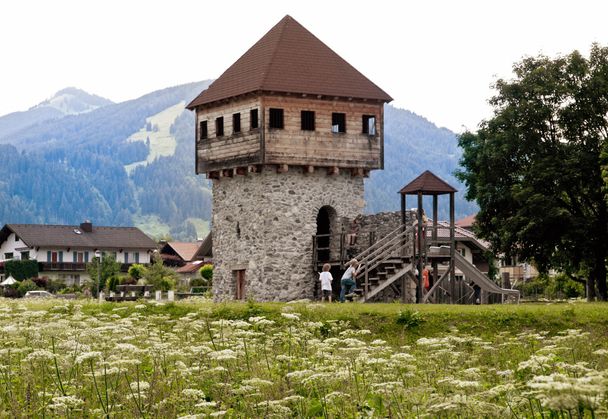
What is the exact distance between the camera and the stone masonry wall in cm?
4331

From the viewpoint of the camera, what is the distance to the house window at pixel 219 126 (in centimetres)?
4638

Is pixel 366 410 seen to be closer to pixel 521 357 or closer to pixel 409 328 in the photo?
pixel 521 357

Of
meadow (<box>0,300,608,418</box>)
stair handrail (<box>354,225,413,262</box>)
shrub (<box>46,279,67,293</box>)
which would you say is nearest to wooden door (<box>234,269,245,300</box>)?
stair handrail (<box>354,225,413,262</box>)

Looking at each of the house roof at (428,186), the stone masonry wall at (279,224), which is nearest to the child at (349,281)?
the house roof at (428,186)

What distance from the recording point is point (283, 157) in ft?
143

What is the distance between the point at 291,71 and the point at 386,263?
31.7 ft

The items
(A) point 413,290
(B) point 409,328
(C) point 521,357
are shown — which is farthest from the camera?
(A) point 413,290

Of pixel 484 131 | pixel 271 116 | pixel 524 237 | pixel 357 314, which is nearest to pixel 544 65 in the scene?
pixel 484 131

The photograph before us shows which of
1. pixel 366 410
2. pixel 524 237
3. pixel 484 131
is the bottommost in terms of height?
pixel 366 410

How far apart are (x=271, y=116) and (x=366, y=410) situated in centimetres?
3286

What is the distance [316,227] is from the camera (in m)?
44.2

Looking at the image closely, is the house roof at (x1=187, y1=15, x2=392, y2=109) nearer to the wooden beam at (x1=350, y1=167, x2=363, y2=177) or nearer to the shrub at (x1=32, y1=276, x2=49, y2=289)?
the wooden beam at (x1=350, y1=167, x2=363, y2=177)

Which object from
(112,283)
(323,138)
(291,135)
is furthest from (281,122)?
(112,283)

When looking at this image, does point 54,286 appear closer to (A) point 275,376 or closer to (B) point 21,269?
(B) point 21,269
